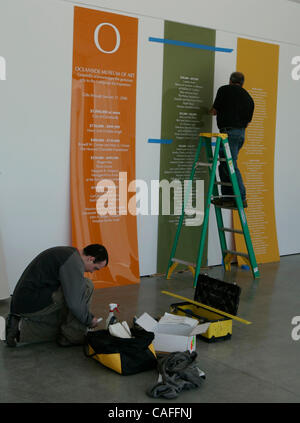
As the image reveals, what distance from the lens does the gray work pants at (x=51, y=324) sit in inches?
138

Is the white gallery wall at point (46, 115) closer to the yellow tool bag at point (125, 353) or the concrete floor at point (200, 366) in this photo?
the concrete floor at point (200, 366)

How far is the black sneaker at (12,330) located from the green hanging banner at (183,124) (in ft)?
7.86

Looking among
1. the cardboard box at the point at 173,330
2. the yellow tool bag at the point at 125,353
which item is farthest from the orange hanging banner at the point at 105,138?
the yellow tool bag at the point at 125,353

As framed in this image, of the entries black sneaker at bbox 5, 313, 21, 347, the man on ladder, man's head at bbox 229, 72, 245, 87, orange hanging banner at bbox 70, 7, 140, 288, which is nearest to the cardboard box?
black sneaker at bbox 5, 313, 21, 347

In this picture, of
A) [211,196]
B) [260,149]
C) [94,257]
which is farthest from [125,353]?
[260,149]

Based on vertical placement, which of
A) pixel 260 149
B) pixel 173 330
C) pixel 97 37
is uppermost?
pixel 97 37

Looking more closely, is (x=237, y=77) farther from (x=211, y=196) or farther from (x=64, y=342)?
(x=64, y=342)

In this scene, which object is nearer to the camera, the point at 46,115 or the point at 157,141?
the point at 46,115

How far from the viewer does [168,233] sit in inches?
224

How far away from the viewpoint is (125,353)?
3115 millimetres

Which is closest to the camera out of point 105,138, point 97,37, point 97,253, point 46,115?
point 97,253

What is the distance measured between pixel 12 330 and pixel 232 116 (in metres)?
3.30

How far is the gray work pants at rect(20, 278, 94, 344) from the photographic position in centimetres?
350

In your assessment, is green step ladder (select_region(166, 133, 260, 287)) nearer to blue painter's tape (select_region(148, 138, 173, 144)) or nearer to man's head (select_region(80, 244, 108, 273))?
blue painter's tape (select_region(148, 138, 173, 144))
